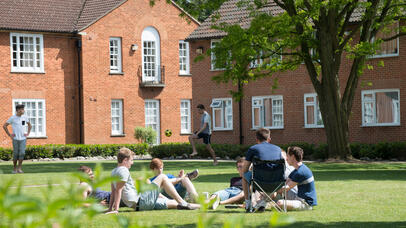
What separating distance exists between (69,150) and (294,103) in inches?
458

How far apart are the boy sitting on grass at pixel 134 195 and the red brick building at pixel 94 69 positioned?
92.2ft

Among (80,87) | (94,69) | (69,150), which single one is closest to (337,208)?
(69,150)

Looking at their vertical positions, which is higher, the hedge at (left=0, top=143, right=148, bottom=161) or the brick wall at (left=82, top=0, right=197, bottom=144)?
the brick wall at (left=82, top=0, right=197, bottom=144)

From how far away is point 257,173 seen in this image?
11070 mm

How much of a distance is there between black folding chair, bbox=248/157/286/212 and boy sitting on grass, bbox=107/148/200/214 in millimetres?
1458

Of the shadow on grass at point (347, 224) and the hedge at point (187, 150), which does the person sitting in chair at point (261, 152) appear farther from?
the hedge at point (187, 150)

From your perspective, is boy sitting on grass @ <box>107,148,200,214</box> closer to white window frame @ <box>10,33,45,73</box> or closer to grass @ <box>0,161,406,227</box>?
grass @ <box>0,161,406,227</box>

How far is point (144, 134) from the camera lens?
42812mm

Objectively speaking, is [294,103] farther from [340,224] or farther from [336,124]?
[340,224]

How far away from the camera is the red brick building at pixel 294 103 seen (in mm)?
33219

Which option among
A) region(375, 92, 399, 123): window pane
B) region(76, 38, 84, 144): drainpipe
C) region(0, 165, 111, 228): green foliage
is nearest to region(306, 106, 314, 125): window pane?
region(375, 92, 399, 123): window pane

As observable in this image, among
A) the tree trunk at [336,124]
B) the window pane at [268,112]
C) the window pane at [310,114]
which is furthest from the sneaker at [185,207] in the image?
the window pane at [268,112]

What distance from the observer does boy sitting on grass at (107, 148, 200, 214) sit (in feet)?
37.3

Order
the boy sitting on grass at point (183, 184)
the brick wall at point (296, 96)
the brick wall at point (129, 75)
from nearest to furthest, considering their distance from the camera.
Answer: the boy sitting on grass at point (183, 184), the brick wall at point (296, 96), the brick wall at point (129, 75)
